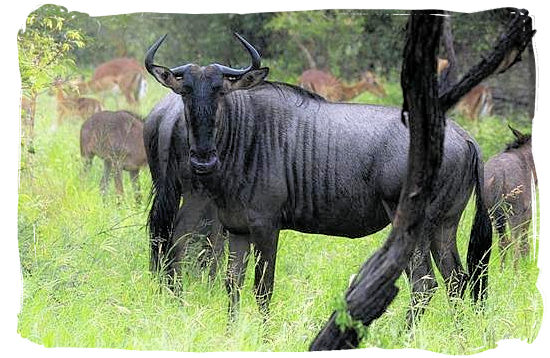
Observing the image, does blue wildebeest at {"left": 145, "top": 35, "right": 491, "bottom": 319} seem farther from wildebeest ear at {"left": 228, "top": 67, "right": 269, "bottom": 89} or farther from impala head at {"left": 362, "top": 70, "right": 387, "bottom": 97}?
impala head at {"left": 362, "top": 70, "right": 387, "bottom": 97}

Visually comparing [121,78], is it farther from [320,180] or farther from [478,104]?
[320,180]

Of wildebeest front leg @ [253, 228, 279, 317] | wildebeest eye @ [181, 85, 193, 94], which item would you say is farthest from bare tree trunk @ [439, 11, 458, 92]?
wildebeest front leg @ [253, 228, 279, 317]

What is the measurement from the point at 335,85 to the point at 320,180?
4.47 meters

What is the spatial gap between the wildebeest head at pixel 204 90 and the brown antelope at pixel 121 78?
5.41m

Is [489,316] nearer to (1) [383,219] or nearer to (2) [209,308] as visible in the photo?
(1) [383,219]

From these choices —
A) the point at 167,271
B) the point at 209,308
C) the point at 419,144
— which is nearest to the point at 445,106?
the point at 419,144

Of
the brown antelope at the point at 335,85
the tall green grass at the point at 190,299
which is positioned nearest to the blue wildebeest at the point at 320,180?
the tall green grass at the point at 190,299

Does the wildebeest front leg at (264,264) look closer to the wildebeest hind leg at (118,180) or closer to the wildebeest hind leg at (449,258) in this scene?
the wildebeest hind leg at (449,258)

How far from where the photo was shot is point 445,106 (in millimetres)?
4344

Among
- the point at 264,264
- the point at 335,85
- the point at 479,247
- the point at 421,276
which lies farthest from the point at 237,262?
the point at 335,85

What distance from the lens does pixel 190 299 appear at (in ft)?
18.2

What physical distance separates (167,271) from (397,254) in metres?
1.66

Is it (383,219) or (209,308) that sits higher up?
(383,219)

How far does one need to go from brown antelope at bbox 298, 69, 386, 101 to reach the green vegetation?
221cm
